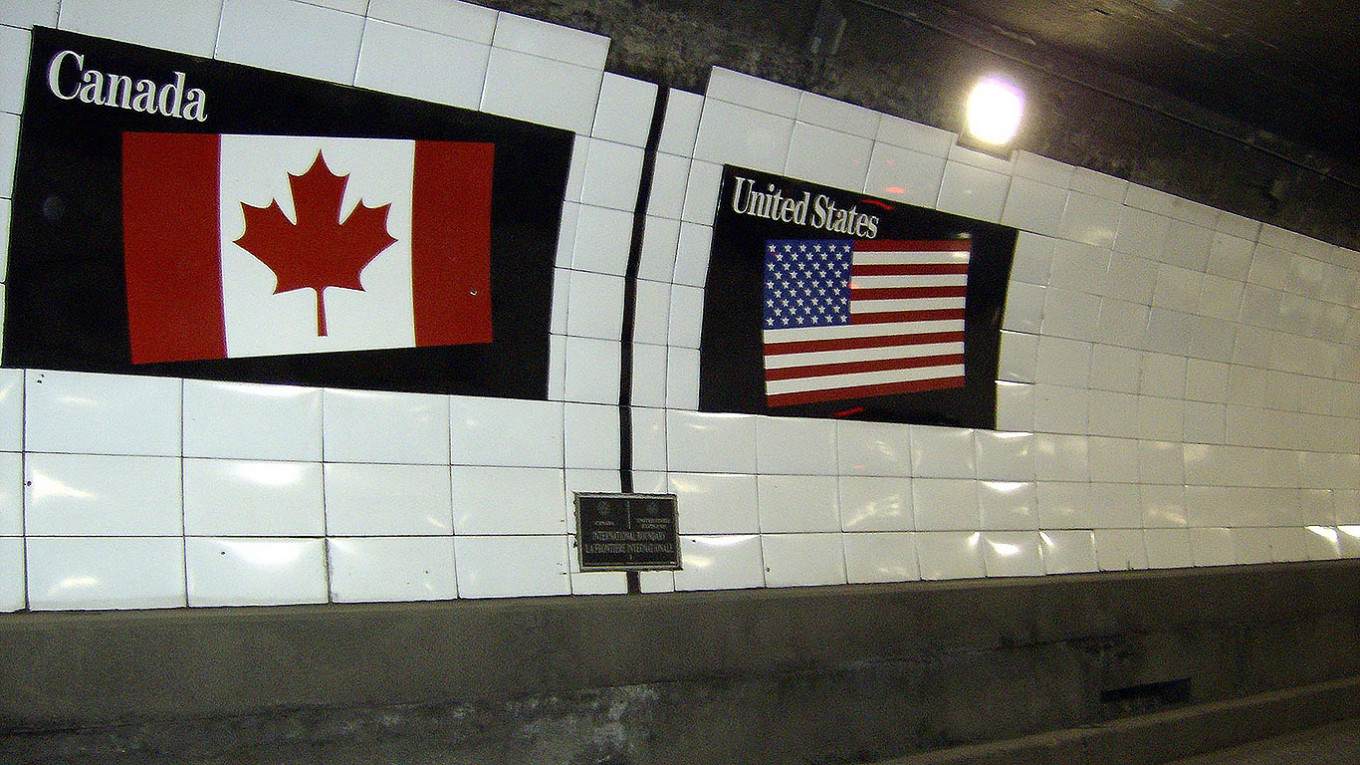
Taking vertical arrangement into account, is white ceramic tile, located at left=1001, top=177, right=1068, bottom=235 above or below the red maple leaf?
above

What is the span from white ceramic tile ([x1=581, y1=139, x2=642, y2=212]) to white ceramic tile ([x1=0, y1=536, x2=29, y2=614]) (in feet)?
7.17

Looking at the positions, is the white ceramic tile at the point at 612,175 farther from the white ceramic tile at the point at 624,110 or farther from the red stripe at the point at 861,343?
the red stripe at the point at 861,343

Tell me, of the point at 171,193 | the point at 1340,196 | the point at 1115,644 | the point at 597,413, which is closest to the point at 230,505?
the point at 171,193

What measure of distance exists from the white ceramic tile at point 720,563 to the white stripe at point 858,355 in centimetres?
78

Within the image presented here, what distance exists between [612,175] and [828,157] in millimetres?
1063

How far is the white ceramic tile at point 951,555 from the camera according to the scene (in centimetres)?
488

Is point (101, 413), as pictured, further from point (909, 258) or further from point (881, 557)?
point (909, 258)

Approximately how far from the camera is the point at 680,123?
13.8ft

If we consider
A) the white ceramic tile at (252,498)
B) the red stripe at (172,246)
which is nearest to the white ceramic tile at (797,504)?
the white ceramic tile at (252,498)

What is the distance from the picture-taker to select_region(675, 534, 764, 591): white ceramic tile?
420 centimetres

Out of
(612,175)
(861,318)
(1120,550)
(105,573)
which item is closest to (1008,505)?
(1120,550)

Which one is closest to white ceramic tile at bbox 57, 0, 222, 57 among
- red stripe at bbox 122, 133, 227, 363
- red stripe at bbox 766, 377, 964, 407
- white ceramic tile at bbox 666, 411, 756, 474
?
red stripe at bbox 122, 133, 227, 363

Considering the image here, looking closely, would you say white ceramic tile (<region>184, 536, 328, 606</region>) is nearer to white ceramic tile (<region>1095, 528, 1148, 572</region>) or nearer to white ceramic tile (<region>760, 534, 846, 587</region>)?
white ceramic tile (<region>760, 534, 846, 587</region>)

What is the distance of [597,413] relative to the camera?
13.4ft
